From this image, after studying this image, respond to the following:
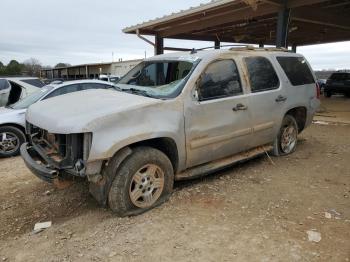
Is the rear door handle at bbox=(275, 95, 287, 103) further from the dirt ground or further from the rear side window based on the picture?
the dirt ground

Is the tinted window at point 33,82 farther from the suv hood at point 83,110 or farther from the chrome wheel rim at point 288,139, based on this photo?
the chrome wheel rim at point 288,139

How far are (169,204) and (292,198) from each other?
157 centimetres

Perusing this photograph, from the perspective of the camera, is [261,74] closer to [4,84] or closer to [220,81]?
[220,81]

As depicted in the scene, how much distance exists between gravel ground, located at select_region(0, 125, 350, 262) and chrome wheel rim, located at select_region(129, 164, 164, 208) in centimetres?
16

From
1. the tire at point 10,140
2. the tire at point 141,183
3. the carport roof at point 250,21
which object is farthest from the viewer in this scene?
the carport roof at point 250,21

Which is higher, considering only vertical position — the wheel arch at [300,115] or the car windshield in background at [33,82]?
the car windshield in background at [33,82]

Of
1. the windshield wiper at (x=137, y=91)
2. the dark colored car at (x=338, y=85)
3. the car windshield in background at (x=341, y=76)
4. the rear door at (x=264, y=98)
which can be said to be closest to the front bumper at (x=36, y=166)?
the windshield wiper at (x=137, y=91)

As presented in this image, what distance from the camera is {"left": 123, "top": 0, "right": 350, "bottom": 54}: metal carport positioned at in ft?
33.6

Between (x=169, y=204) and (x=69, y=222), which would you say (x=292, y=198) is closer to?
(x=169, y=204)

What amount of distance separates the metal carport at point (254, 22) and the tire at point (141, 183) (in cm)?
481

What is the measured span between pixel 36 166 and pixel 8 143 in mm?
3775

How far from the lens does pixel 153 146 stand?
4367 millimetres

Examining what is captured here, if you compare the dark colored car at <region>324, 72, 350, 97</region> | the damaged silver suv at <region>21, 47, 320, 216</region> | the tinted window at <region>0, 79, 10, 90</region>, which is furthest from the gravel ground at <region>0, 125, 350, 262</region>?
the dark colored car at <region>324, 72, 350, 97</region>

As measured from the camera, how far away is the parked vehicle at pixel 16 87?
945cm
